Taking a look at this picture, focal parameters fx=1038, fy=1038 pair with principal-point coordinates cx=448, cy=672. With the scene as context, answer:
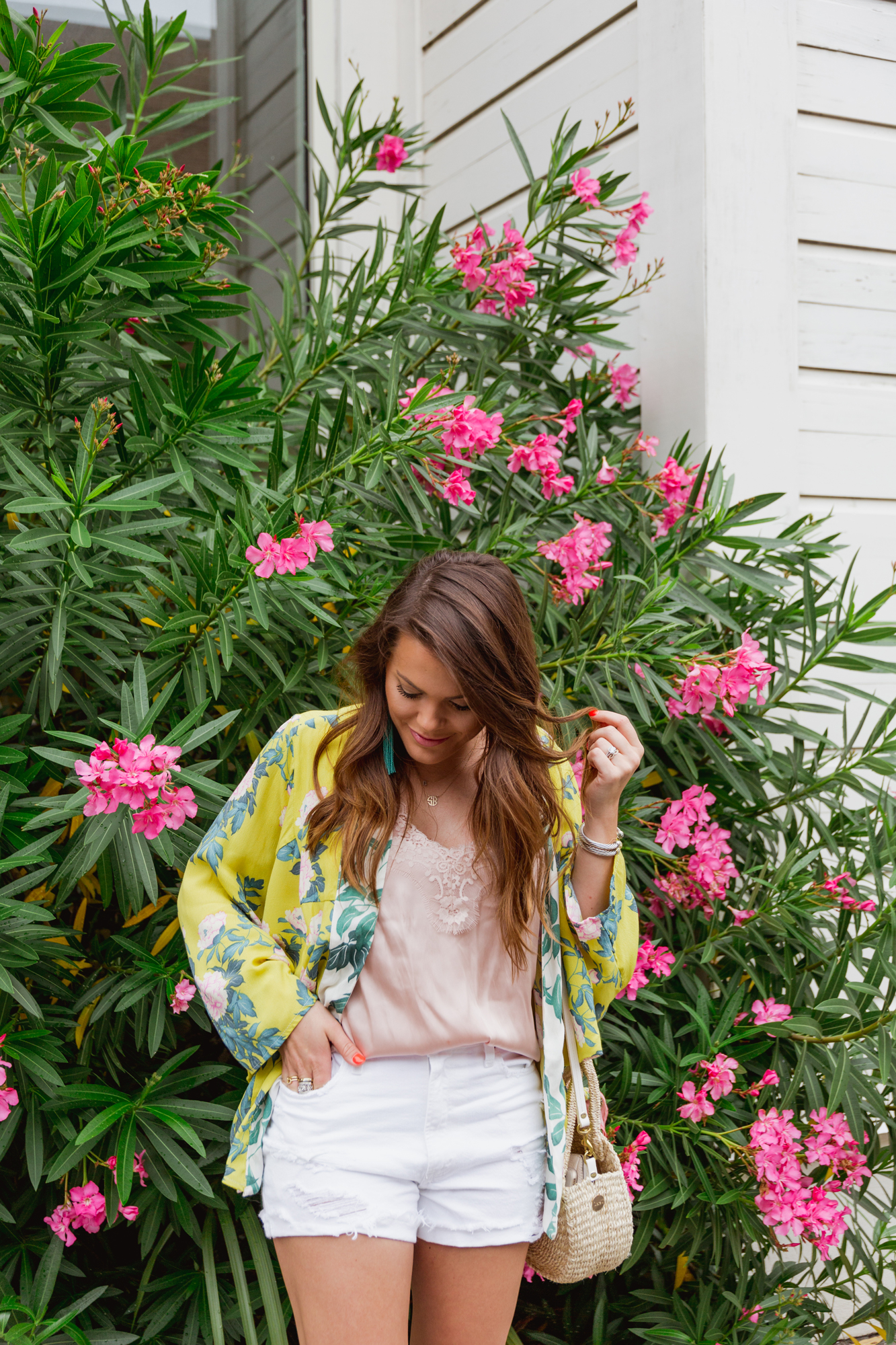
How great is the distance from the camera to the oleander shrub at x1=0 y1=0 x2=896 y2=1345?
1526 millimetres

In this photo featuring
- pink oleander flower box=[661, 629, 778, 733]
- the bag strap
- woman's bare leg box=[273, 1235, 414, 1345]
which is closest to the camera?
woman's bare leg box=[273, 1235, 414, 1345]

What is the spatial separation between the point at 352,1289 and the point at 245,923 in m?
0.42

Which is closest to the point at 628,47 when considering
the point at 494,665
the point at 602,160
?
the point at 602,160

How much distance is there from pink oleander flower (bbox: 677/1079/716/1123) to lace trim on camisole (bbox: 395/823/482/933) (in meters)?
0.76

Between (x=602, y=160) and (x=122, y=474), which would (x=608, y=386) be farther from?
(x=122, y=474)

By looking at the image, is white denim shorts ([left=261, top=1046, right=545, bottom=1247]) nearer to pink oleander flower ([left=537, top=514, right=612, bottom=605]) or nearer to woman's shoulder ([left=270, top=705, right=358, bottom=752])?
woman's shoulder ([left=270, top=705, right=358, bottom=752])

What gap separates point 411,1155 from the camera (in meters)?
1.20

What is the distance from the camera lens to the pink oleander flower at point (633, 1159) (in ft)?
5.71

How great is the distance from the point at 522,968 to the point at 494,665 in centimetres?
40

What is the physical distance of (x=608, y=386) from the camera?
7.77 ft

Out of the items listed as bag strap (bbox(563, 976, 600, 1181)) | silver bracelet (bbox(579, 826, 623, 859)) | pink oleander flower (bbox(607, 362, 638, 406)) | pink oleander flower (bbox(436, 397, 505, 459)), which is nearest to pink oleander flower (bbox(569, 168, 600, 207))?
pink oleander flower (bbox(607, 362, 638, 406))

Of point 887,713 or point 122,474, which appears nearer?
point 122,474

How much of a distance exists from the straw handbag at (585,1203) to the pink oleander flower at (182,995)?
0.56m

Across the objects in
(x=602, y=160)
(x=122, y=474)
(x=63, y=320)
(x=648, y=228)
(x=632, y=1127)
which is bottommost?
(x=632, y=1127)
